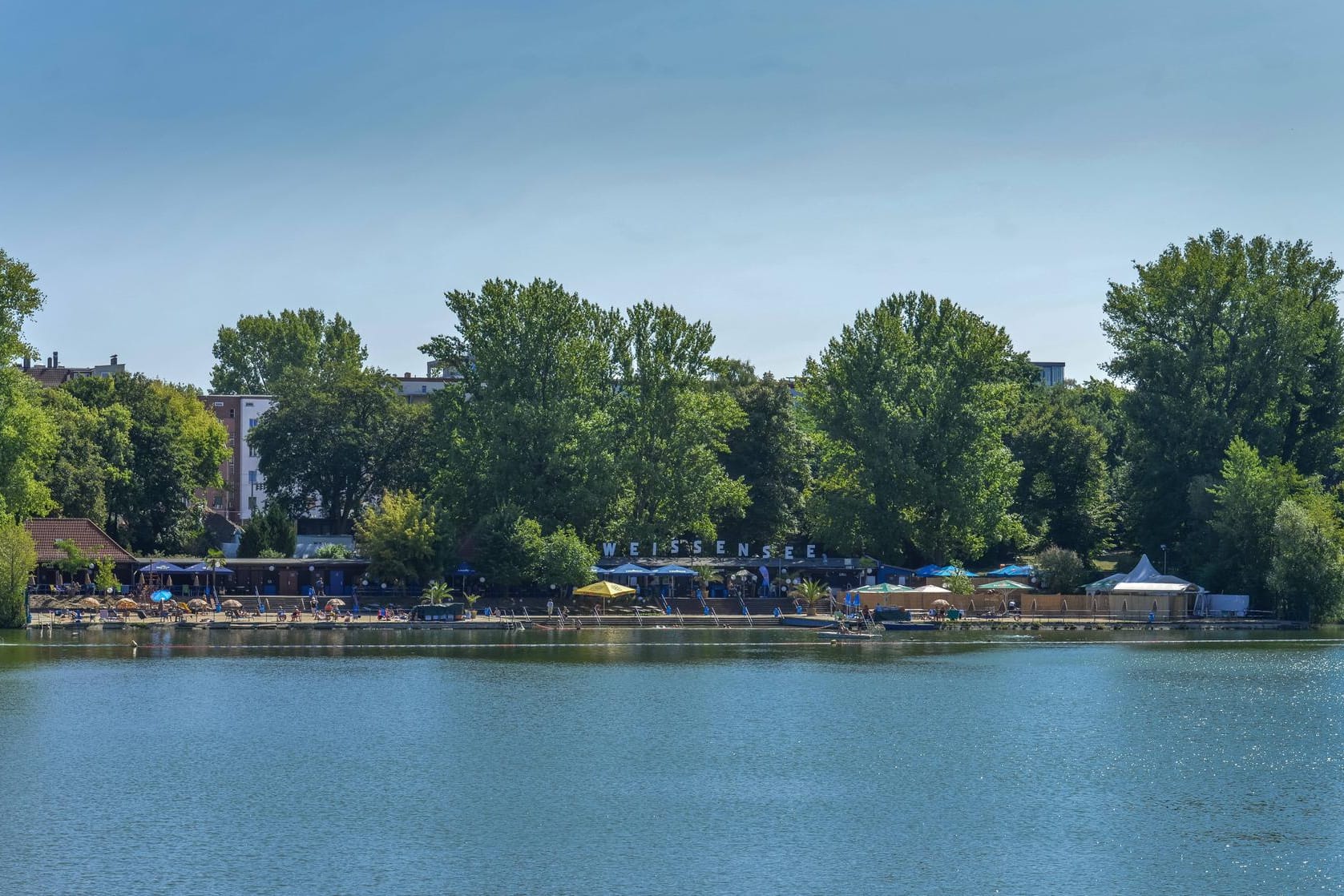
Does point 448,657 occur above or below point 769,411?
below

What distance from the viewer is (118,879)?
96.9ft

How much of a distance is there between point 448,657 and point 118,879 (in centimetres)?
3666

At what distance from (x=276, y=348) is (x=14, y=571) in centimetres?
8687

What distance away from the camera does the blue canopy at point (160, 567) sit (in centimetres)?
8412

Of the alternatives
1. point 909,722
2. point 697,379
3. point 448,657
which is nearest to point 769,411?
point 697,379

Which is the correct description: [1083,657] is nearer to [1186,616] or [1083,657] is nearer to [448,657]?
[1186,616]

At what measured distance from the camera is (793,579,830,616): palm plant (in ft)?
286

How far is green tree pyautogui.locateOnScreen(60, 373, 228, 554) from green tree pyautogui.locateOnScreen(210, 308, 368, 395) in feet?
165

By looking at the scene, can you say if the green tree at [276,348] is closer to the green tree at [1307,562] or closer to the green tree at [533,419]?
the green tree at [533,419]

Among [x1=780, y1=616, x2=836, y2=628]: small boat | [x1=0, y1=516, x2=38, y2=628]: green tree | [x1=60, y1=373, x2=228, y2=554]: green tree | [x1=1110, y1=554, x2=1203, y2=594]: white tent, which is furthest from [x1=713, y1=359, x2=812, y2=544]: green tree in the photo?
[x1=0, y1=516, x2=38, y2=628]: green tree

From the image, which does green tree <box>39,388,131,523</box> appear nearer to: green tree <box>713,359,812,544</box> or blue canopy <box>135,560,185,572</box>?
blue canopy <box>135,560,185,572</box>

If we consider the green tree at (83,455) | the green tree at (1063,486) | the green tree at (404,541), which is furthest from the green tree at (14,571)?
the green tree at (1063,486)

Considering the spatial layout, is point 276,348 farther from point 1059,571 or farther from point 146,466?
point 1059,571

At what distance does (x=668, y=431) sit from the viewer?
92500 millimetres
